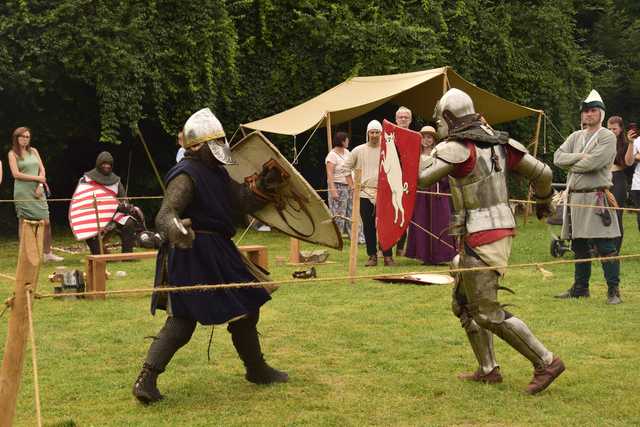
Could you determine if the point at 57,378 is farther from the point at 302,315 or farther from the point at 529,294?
the point at 529,294

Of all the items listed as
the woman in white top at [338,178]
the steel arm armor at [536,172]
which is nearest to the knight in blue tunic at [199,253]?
the steel arm armor at [536,172]

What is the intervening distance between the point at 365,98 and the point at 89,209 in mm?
4050

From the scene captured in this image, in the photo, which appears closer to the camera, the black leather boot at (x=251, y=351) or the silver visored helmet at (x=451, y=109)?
the silver visored helmet at (x=451, y=109)

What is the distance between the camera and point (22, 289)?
3.57 meters

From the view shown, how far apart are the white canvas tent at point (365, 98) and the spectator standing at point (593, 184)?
4.12m

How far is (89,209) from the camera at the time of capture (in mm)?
9734

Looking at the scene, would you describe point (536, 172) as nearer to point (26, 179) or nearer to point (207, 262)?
point (207, 262)

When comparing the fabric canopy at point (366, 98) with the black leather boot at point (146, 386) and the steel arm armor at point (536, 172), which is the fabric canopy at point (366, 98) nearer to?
the steel arm armor at point (536, 172)

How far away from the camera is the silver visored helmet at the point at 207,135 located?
4758 millimetres

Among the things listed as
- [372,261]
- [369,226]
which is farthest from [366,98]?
→ [372,261]

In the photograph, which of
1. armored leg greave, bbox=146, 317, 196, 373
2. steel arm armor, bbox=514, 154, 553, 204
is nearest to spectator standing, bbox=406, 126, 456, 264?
steel arm armor, bbox=514, 154, 553, 204

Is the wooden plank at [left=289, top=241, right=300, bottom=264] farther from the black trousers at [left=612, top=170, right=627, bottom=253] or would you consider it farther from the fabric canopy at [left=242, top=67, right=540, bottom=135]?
the black trousers at [left=612, top=170, right=627, bottom=253]

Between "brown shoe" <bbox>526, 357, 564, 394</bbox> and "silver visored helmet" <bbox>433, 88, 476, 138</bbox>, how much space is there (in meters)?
1.27

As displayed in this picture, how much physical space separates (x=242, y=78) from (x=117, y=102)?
9.39 feet
